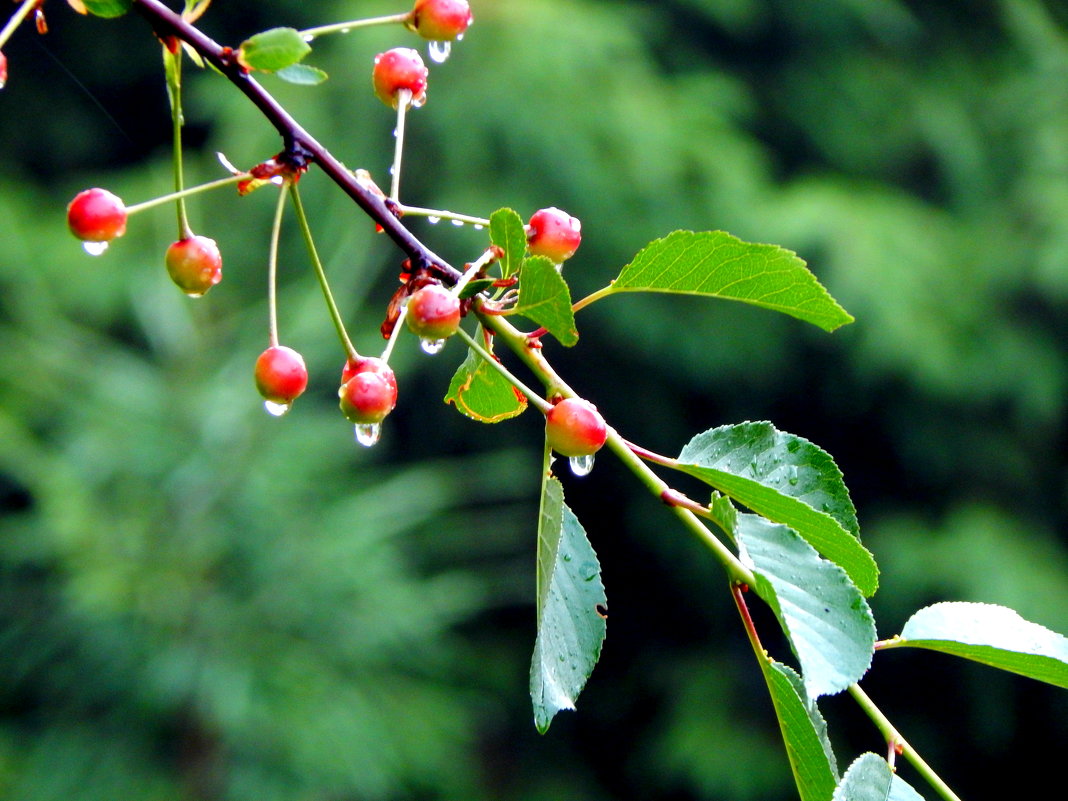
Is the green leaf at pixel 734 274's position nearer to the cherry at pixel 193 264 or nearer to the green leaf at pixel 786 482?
the green leaf at pixel 786 482

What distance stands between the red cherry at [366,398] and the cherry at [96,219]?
14 cm

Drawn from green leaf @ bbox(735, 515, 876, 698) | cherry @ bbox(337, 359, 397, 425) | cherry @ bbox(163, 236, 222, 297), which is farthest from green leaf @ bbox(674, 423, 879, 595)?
cherry @ bbox(163, 236, 222, 297)

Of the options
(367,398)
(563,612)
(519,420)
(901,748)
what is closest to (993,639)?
(901,748)

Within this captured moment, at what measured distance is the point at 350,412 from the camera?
465 mm

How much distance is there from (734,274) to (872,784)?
21cm

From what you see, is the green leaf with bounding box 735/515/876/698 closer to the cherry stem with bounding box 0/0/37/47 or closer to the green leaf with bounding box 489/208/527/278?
the green leaf with bounding box 489/208/527/278

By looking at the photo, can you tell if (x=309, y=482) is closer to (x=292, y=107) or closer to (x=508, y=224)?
(x=292, y=107)

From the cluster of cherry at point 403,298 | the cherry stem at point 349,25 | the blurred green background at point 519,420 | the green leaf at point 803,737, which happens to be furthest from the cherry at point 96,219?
the blurred green background at point 519,420

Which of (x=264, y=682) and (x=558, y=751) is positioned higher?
(x=264, y=682)

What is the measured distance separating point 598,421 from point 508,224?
91 millimetres

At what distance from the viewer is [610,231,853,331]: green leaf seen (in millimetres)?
452

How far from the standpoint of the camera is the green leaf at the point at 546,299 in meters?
0.42

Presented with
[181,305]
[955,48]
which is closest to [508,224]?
[181,305]

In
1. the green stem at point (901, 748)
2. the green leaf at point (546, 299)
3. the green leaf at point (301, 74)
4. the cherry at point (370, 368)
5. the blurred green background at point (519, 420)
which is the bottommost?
the blurred green background at point (519, 420)
